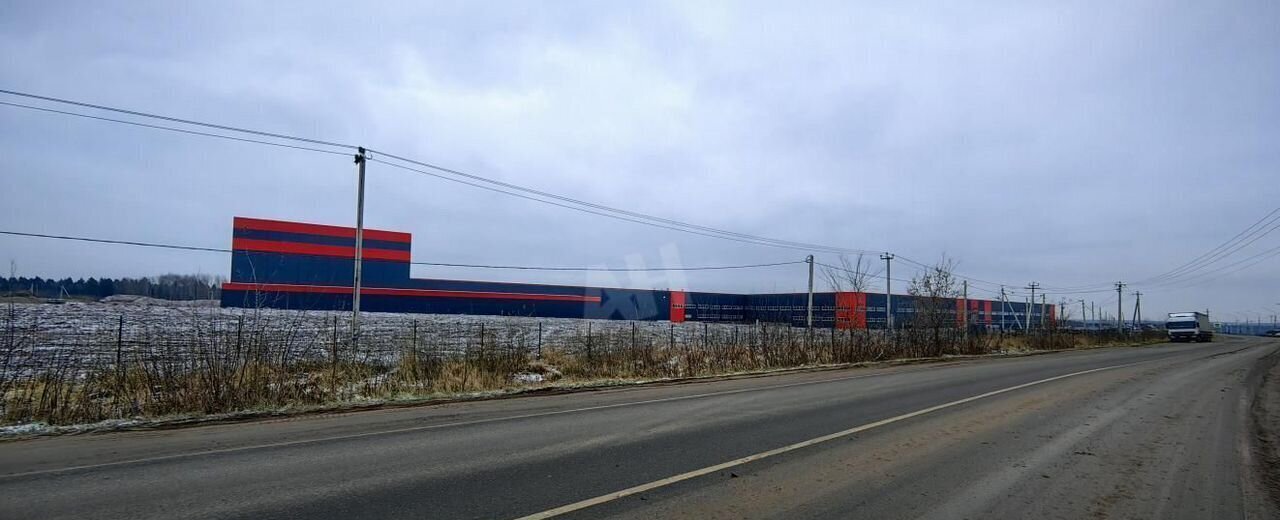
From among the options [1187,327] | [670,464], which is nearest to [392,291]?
[670,464]

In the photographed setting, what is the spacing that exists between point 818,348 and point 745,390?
42.5 ft

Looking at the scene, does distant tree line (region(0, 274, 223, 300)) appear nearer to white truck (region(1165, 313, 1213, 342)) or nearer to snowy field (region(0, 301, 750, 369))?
snowy field (region(0, 301, 750, 369))

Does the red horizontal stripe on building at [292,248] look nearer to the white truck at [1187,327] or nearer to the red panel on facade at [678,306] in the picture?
the red panel on facade at [678,306]

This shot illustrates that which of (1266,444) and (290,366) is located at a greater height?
(290,366)

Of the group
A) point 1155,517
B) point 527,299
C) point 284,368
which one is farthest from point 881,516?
point 527,299

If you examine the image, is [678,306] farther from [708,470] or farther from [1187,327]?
[708,470]

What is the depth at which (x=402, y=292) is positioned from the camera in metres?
53.3

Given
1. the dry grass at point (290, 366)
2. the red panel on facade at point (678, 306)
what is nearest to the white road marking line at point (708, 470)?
the dry grass at point (290, 366)

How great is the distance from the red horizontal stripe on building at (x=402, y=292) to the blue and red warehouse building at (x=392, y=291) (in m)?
0.07

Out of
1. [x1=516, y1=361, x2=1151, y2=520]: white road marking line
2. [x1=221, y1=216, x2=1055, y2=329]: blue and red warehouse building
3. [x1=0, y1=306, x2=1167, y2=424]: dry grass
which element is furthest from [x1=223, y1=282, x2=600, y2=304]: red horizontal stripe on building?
[x1=516, y1=361, x2=1151, y2=520]: white road marking line

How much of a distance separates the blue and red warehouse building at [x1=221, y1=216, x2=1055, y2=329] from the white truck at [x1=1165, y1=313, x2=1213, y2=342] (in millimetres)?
23275

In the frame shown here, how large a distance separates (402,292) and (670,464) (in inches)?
1976

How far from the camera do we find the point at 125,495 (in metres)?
5.87

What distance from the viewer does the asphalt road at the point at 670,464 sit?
18.6 feet
